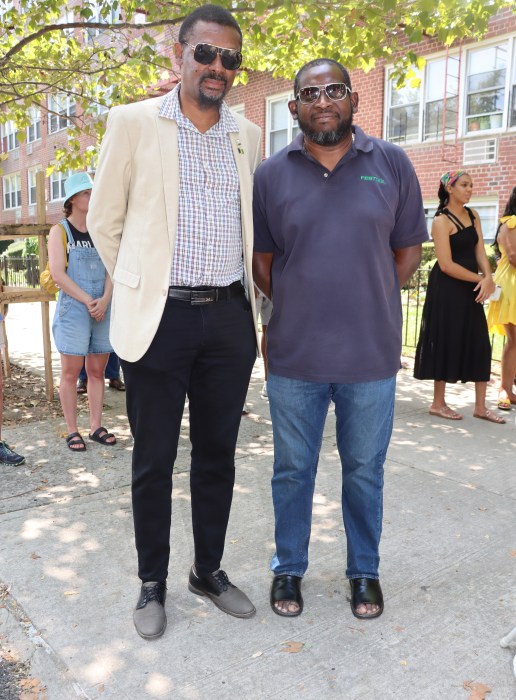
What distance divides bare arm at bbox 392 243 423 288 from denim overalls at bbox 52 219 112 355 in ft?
9.24

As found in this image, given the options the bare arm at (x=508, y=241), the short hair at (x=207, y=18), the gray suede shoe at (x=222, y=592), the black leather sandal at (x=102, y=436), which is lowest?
the gray suede shoe at (x=222, y=592)

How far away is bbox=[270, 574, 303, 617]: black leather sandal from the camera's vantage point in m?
2.90

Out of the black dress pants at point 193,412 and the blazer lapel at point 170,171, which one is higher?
the blazer lapel at point 170,171

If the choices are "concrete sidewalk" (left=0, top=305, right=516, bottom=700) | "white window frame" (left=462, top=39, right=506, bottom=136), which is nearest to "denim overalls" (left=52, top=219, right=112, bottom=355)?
"concrete sidewalk" (left=0, top=305, right=516, bottom=700)

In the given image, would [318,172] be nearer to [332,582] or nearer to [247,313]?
[247,313]

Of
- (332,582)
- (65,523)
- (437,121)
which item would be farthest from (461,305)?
(437,121)

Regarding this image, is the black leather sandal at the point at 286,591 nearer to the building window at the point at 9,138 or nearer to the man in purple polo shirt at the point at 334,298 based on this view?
the man in purple polo shirt at the point at 334,298

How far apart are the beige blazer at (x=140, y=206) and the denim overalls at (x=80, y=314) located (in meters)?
2.53

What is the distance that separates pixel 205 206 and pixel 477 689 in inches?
82.8

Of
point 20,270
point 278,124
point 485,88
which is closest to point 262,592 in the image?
point 485,88

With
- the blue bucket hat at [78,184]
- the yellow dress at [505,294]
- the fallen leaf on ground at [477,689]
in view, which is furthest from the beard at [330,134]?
the yellow dress at [505,294]

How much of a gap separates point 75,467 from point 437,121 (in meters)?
12.4

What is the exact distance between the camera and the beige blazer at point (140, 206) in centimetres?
256

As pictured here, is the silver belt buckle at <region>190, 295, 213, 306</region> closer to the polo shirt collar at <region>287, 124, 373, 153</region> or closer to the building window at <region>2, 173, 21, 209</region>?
the polo shirt collar at <region>287, 124, 373, 153</region>
